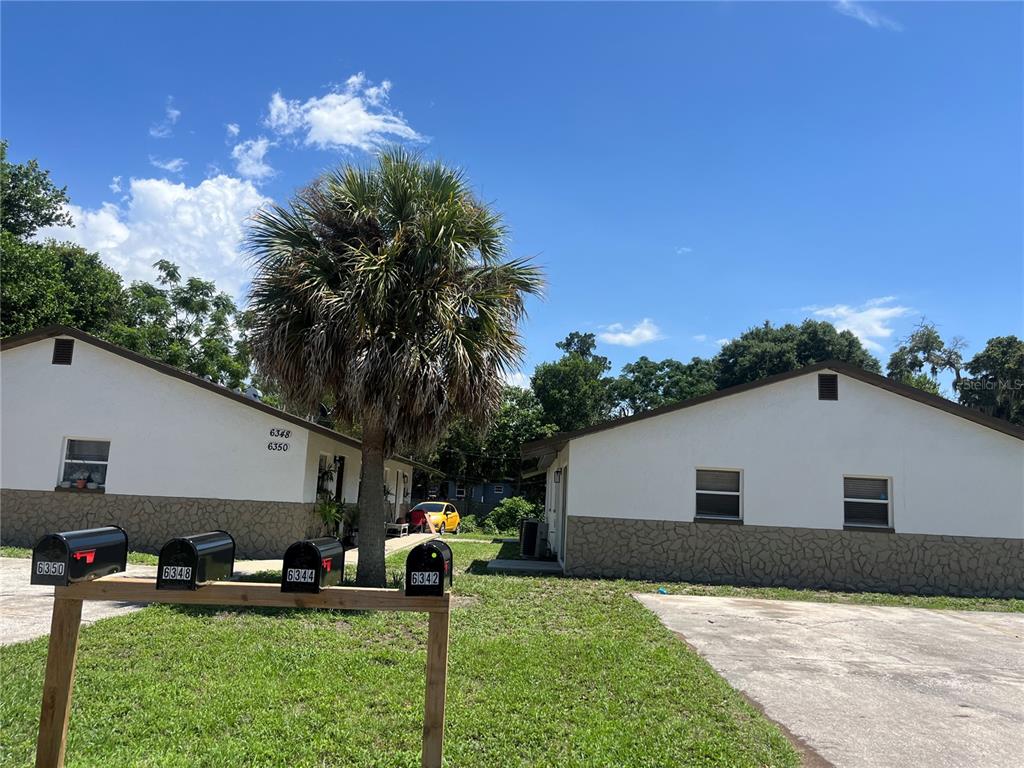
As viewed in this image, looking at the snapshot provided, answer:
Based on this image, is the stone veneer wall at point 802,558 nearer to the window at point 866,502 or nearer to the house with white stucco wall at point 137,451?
the window at point 866,502

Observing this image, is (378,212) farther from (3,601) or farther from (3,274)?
(3,274)

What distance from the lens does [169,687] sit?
5.70 meters

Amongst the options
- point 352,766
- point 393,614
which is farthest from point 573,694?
point 393,614

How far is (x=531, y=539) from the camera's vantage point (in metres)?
18.8

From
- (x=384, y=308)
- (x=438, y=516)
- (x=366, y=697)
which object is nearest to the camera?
(x=366, y=697)

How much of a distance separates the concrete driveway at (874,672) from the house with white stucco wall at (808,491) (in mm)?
2190

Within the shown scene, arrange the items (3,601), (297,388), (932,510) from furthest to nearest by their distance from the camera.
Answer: (932,510) < (297,388) < (3,601)

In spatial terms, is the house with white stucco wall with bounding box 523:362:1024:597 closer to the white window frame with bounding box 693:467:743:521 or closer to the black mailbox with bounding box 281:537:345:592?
the white window frame with bounding box 693:467:743:521

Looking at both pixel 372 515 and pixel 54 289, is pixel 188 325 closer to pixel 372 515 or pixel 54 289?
pixel 54 289

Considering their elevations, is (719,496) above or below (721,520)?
above

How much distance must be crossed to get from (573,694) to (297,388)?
22.9ft

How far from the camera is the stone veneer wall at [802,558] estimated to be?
14.4 meters

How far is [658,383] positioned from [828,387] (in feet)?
119

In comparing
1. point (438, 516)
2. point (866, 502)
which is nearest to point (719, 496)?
point (866, 502)
